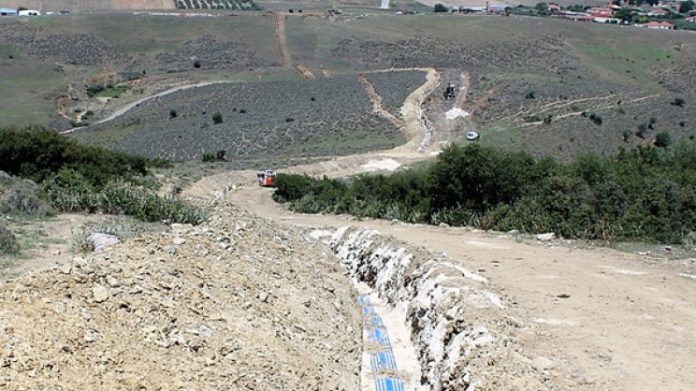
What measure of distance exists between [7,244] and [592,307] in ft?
30.9

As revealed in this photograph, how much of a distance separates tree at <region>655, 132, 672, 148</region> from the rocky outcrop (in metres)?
44.4

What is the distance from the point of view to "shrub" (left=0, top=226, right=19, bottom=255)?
47.8ft

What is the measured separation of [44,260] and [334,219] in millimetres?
17098

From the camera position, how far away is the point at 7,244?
14672 millimetres

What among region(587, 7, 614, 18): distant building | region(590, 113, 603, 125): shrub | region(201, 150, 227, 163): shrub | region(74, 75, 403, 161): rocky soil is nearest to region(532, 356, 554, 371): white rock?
region(201, 150, 227, 163): shrub

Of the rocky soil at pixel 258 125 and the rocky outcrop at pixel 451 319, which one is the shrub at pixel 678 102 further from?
the rocky outcrop at pixel 451 319

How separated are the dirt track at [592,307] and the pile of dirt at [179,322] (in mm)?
3081

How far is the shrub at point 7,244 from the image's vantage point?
14562 millimetres

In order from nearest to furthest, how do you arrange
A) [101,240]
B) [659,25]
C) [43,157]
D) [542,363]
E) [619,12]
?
1. [542,363]
2. [101,240]
3. [43,157]
4. [659,25]
5. [619,12]

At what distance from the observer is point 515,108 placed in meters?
71.4

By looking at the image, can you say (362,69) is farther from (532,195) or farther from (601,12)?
(532,195)

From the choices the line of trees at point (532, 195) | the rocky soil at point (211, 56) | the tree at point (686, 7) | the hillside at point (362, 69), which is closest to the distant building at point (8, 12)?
the hillside at point (362, 69)

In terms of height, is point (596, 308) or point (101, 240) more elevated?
point (101, 240)

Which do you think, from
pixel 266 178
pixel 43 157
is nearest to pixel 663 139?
pixel 266 178
